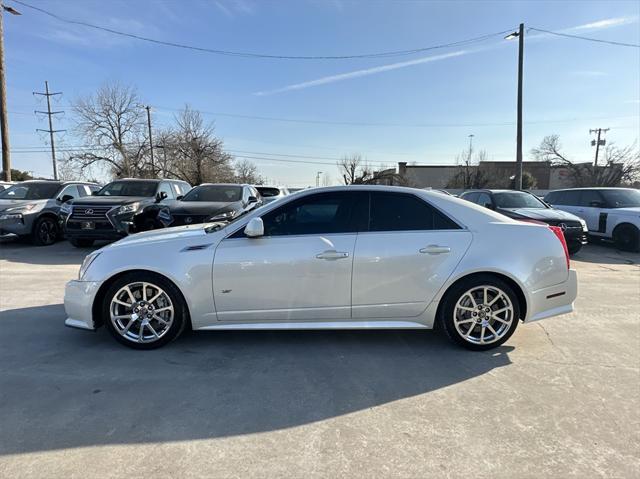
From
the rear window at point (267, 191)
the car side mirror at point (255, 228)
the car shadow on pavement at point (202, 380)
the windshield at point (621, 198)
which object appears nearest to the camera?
the car shadow on pavement at point (202, 380)

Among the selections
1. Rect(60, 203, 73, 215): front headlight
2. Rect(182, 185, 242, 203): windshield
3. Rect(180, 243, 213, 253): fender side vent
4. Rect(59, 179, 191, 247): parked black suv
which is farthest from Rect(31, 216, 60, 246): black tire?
Rect(180, 243, 213, 253): fender side vent

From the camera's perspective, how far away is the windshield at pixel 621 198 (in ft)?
35.6

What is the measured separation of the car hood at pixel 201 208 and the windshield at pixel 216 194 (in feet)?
1.85

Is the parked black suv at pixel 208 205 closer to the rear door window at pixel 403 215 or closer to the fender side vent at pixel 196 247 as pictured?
the fender side vent at pixel 196 247

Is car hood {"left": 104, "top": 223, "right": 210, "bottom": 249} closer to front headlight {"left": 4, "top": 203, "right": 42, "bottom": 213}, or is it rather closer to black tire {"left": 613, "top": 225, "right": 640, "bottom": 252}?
front headlight {"left": 4, "top": 203, "right": 42, "bottom": 213}

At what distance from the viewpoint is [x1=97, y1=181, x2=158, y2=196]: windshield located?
10.3 m

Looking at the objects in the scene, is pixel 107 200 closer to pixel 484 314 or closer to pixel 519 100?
pixel 484 314

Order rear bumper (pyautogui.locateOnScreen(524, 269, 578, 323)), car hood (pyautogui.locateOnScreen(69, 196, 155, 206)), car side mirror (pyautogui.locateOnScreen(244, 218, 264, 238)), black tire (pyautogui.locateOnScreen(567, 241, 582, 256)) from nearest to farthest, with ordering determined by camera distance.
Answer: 1. car side mirror (pyautogui.locateOnScreen(244, 218, 264, 238))
2. rear bumper (pyautogui.locateOnScreen(524, 269, 578, 323))
3. car hood (pyautogui.locateOnScreen(69, 196, 155, 206))
4. black tire (pyautogui.locateOnScreen(567, 241, 582, 256))

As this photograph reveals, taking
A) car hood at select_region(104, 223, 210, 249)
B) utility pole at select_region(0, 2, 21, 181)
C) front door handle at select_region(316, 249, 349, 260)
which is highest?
utility pole at select_region(0, 2, 21, 181)

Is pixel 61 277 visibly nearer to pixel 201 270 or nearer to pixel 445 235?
pixel 201 270

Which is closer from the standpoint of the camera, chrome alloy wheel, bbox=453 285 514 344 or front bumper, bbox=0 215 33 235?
chrome alloy wheel, bbox=453 285 514 344

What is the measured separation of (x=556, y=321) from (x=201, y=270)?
13.6 feet

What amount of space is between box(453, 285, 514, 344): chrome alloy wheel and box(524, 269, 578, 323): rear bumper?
223 millimetres

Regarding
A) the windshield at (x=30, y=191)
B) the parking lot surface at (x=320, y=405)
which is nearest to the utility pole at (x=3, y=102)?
the windshield at (x=30, y=191)
